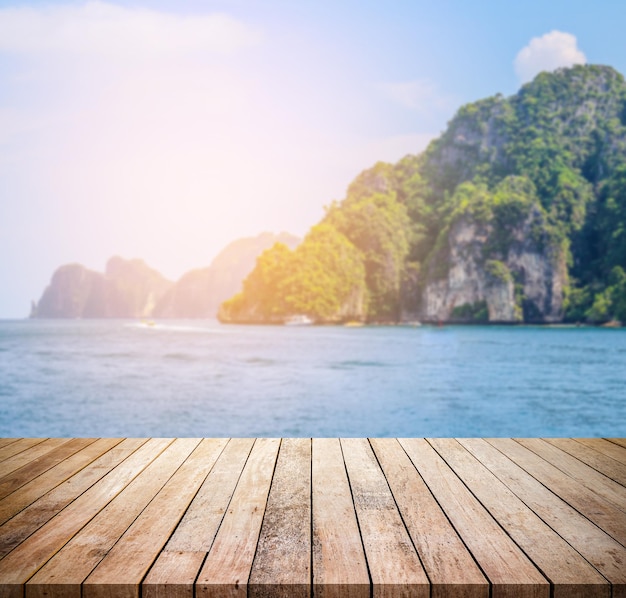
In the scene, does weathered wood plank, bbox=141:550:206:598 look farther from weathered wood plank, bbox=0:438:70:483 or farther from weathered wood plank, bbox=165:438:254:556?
weathered wood plank, bbox=0:438:70:483

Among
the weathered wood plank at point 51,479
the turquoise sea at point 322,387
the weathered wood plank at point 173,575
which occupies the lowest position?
the turquoise sea at point 322,387

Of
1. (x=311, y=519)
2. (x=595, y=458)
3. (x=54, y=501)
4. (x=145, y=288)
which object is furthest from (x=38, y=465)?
(x=145, y=288)

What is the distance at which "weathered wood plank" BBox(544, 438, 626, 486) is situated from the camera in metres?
2.01

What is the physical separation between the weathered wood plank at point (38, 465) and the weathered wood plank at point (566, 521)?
4.59ft

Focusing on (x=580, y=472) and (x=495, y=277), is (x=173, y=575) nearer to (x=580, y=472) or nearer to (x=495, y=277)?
(x=580, y=472)

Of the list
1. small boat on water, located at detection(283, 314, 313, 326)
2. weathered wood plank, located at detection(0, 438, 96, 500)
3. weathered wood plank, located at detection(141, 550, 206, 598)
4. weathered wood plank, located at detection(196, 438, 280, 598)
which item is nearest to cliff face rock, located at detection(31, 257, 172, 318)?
small boat on water, located at detection(283, 314, 313, 326)

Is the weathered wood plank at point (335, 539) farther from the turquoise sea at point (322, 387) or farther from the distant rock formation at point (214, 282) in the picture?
the distant rock formation at point (214, 282)

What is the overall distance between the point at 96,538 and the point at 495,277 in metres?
42.9

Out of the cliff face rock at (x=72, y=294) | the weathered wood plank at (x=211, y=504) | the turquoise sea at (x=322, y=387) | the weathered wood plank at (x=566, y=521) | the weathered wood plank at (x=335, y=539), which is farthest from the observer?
the cliff face rock at (x=72, y=294)

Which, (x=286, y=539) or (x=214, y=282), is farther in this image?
(x=214, y=282)

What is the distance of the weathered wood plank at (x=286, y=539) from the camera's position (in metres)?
1.16

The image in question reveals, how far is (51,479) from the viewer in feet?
6.30

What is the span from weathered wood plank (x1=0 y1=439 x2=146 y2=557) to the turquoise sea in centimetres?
1176

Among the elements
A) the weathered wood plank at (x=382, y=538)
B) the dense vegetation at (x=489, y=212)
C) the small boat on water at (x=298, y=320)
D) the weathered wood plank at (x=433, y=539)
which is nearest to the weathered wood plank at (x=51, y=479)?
the weathered wood plank at (x=382, y=538)
